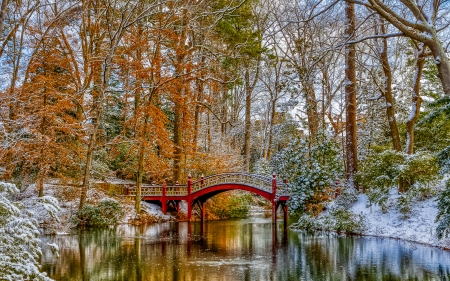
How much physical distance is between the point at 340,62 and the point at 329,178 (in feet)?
36.1

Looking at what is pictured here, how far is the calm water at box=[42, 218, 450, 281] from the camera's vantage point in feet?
28.7

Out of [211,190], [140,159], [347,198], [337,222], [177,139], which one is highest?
[177,139]

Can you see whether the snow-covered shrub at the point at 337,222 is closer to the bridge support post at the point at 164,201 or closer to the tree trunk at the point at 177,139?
the tree trunk at the point at 177,139

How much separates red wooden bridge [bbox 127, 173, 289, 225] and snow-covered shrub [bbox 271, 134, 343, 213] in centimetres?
99

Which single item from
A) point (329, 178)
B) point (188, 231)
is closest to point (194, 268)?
point (188, 231)

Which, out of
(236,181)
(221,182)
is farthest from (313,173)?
(221,182)

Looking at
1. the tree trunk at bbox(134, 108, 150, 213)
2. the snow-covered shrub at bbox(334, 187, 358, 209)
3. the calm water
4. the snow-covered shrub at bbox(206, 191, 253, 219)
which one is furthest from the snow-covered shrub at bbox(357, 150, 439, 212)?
the snow-covered shrub at bbox(206, 191, 253, 219)

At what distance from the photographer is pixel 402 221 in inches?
579

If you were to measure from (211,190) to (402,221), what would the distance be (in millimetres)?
9928

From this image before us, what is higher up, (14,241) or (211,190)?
(211,190)

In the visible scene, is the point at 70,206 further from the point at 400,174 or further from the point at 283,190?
the point at 400,174

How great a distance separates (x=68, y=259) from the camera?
1049 cm

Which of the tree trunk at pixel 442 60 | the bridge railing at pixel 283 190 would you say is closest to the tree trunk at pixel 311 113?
the bridge railing at pixel 283 190

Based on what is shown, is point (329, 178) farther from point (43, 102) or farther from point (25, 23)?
point (25, 23)
